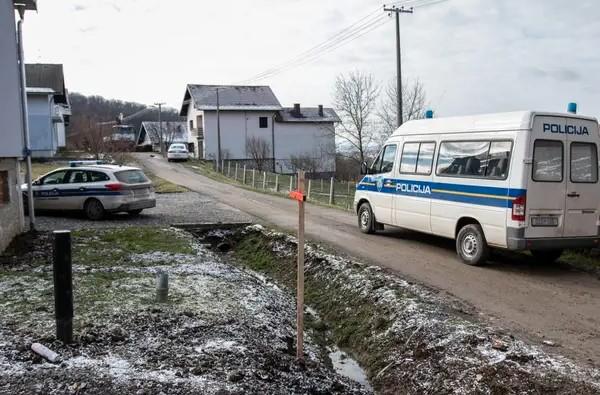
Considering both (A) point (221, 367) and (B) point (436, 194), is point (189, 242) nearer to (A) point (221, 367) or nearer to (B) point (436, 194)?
(B) point (436, 194)

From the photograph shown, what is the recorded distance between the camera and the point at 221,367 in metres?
5.29

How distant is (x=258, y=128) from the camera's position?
189 ft

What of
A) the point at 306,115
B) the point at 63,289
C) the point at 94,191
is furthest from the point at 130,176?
the point at 306,115

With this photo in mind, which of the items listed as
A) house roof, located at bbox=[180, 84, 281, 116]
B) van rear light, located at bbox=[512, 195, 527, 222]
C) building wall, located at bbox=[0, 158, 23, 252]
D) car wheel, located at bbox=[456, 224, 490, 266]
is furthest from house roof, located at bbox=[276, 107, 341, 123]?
van rear light, located at bbox=[512, 195, 527, 222]

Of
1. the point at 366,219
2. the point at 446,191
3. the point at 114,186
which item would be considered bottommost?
the point at 366,219

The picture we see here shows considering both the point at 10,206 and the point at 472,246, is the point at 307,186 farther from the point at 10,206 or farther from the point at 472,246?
the point at 472,246

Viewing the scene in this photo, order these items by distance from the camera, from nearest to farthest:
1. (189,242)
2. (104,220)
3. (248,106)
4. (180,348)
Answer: (180,348) → (189,242) → (104,220) → (248,106)

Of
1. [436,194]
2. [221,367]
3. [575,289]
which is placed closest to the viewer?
[221,367]

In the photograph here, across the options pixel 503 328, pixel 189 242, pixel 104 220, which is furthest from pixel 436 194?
pixel 104 220

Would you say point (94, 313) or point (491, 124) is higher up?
point (491, 124)

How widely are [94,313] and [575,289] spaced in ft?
22.2

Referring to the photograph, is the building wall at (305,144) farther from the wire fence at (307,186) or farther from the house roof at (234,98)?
the wire fence at (307,186)

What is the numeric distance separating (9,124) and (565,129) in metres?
10.5

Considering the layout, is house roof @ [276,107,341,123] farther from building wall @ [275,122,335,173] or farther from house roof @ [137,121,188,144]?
house roof @ [137,121,188,144]
